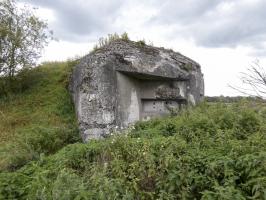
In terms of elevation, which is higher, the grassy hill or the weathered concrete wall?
the weathered concrete wall

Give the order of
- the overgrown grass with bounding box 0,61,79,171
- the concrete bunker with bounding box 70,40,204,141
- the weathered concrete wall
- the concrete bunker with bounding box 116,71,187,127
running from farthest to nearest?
the concrete bunker with bounding box 116,71,187,127
the weathered concrete wall
the concrete bunker with bounding box 70,40,204,141
the overgrown grass with bounding box 0,61,79,171

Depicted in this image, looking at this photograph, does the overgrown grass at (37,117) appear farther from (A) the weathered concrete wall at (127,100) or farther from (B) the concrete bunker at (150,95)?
(B) the concrete bunker at (150,95)

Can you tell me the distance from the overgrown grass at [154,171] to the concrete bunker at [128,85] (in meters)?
2.46

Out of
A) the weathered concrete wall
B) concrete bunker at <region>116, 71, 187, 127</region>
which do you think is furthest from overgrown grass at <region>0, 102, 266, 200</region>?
concrete bunker at <region>116, 71, 187, 127</region>

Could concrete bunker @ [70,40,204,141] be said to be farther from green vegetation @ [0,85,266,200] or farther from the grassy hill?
green vegetation @ [0,85,266,200]

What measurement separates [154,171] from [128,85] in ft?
15.5

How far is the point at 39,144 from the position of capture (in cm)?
831

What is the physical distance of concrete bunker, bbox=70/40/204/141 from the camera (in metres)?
9.36

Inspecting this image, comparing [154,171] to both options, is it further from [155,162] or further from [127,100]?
[127,100]

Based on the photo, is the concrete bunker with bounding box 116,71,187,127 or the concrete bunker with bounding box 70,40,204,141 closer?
the concrete bunker with bounding box 70,40,204,141

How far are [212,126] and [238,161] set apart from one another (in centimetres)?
212

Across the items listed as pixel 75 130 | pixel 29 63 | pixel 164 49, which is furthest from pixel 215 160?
pixel 29 63

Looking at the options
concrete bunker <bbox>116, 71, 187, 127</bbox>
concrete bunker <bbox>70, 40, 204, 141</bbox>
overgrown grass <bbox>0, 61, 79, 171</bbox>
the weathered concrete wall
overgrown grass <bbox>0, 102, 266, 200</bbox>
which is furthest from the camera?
concrete bunker <bbox>116, 71, 187, 127</bbox>

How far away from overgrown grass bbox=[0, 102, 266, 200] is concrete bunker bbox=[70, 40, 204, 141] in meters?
2.46
